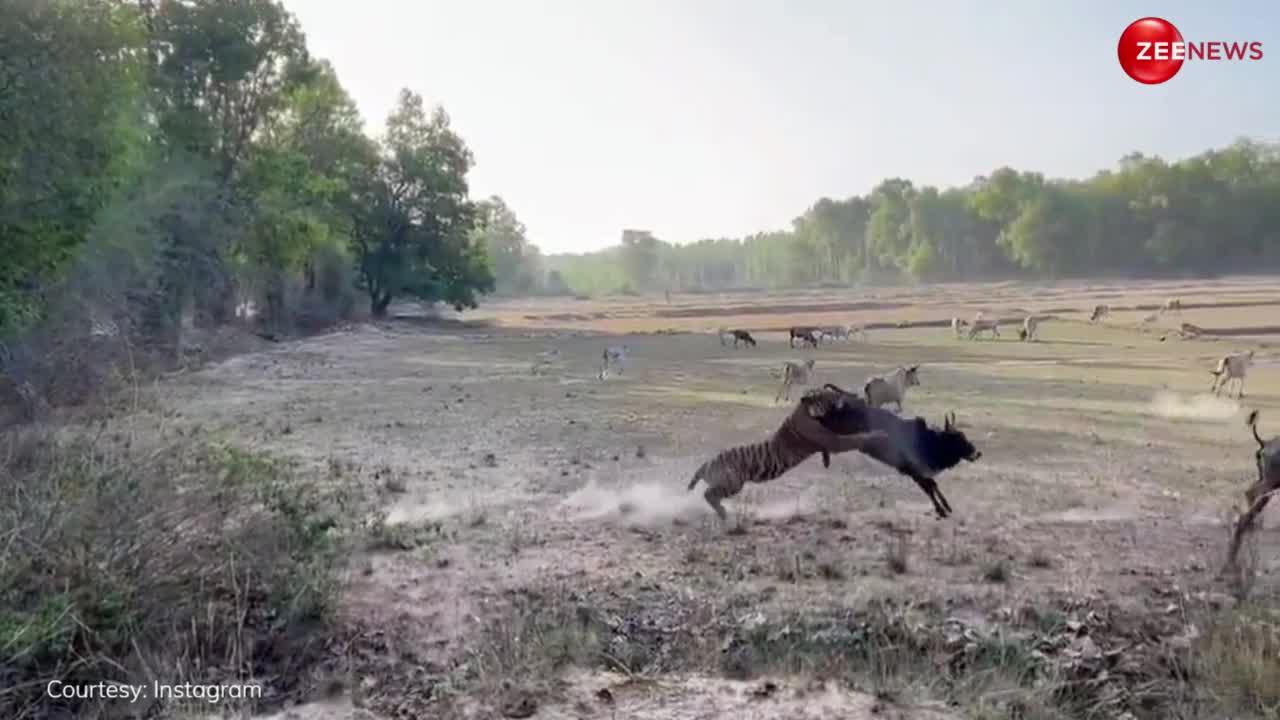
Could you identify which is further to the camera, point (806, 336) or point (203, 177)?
point (806, 336)

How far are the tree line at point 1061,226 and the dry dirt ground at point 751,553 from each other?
70.4 m

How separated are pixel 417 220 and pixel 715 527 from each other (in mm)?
51656

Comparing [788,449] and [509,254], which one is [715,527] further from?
[509,254]

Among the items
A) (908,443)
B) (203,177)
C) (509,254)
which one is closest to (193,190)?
(203,177)

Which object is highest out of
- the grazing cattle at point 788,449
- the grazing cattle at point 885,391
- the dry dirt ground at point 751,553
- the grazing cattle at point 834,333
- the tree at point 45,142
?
the tree at point 45,142

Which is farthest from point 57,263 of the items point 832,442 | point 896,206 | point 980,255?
point 896,206

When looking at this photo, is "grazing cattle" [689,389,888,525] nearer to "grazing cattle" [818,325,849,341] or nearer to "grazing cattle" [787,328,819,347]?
"grazing cattle" [787,328,819,347]

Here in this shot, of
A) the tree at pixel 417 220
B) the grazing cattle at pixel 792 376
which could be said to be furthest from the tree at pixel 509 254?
the grazing cattle at pixel 792 376

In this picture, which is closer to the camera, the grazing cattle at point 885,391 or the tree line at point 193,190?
the tree line at point 193,190

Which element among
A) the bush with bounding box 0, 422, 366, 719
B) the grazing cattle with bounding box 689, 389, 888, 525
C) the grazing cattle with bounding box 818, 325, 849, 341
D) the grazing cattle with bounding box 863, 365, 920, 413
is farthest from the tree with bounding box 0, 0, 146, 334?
the grazing cattle with bounding box 818, 325, 849, 341

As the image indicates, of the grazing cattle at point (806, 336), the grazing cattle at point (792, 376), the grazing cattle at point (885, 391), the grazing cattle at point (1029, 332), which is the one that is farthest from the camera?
the grazing cattle at point (1029, 332)

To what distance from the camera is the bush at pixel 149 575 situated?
501cm

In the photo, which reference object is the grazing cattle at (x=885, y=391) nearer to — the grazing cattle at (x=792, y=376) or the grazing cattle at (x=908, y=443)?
the grazing cattle at (x=792, y=376)

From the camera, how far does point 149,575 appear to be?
5582 mm
